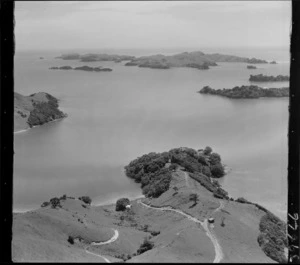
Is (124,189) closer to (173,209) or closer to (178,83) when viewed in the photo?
(173,209)

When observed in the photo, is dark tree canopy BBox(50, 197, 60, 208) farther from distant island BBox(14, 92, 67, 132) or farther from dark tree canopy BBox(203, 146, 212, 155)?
distant island BBox(14, 92, 67, 132)

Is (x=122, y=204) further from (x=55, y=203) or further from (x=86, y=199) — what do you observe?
(x=55, y=203)

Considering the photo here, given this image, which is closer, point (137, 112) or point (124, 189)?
point (124, 189)

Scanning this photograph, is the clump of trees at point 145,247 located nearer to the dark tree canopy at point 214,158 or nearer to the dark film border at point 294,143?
the dark film border at point 294,143
